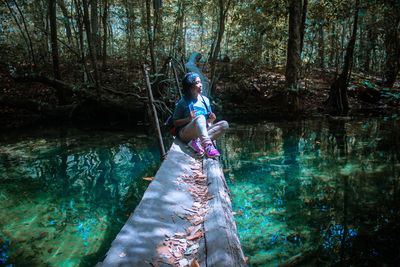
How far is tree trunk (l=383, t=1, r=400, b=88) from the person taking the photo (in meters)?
6.18

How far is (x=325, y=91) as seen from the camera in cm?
1215

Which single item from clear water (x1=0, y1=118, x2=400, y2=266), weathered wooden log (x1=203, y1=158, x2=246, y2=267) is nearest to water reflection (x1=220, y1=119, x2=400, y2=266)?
clear water (x1=0, y1=118, x2=400, y2=266)

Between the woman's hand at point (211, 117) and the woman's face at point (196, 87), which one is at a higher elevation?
the woman's face at point (196, 87)

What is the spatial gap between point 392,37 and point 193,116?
7.25m

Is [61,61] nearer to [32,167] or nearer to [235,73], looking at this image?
[235,73]

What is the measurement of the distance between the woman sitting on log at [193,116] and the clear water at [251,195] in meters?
0.91

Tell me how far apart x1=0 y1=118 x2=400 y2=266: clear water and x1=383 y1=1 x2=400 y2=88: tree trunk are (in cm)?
267

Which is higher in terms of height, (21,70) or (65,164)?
(21,70)

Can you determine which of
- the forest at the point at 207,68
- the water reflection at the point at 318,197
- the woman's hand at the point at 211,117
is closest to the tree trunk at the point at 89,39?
the forest at the point at 207,68

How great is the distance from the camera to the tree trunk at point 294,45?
28.8 feet

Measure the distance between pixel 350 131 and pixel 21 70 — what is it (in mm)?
12929

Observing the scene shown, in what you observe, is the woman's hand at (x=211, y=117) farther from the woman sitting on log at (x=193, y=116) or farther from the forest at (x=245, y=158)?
the forest at (x=245, y=158)

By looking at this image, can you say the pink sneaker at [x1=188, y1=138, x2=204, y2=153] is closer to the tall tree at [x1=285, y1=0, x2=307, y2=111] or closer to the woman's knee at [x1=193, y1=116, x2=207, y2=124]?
the woman's knee at [x1=193, y1=116, x2=207, y2=124]

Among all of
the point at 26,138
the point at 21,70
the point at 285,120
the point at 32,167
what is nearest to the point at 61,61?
the point at 21,70
